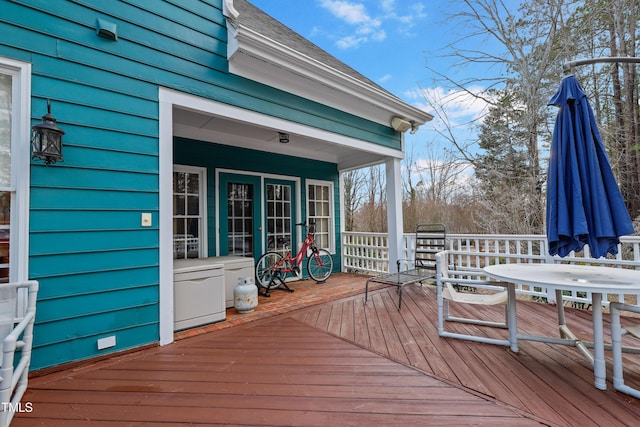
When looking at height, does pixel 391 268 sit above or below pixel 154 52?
below

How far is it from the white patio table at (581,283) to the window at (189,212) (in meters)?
3.95

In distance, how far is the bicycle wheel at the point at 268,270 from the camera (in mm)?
4660

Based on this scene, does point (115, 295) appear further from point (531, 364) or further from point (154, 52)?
point (531, 364)

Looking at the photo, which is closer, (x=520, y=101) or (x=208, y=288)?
(x=208, y=288)

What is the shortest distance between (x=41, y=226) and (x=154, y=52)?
1.80 m

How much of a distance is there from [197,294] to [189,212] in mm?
1799

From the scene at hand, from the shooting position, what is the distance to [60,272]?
7.20 feet

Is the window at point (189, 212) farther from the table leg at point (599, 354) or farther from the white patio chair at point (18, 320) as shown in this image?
the table leg at point (599, 354)

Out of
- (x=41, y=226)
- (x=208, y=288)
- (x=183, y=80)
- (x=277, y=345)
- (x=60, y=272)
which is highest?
(x=183, y=80)

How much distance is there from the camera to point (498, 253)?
13.9ft

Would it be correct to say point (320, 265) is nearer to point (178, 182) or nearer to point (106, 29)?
point (178, 182)

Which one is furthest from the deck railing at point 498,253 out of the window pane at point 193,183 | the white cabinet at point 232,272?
the window pane at point 193,183

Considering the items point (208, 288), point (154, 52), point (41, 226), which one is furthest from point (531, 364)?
point (154, 52)

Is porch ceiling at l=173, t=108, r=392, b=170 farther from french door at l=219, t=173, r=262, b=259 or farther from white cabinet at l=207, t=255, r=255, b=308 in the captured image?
white cabinet at l=207, t=255, r=255, b=308
